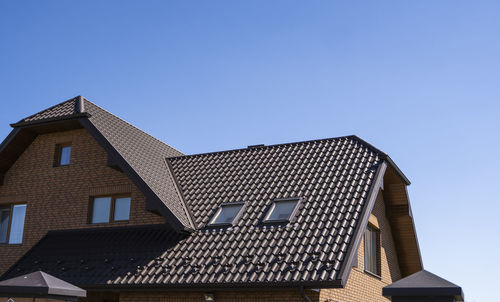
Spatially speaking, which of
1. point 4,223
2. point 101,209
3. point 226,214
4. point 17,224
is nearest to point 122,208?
point 101,209

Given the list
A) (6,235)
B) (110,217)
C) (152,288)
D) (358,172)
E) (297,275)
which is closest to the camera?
(297,275)

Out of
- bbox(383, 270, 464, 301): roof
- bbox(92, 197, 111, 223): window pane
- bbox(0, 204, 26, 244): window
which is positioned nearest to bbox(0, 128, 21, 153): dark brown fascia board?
bbox(0, 204, 26, 244): window

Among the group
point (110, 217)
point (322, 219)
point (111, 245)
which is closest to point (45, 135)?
point (110, 217)

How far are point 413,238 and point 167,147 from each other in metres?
8.82

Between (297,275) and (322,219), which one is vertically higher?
(322,219)

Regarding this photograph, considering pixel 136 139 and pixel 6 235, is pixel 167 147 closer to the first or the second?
pixel 136 139

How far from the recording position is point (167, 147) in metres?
18.9

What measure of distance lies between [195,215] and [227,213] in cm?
90

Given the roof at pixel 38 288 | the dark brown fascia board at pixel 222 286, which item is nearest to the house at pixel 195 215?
the dark brown fascia board at pixel 222 286

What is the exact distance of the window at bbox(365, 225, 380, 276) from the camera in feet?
44.9

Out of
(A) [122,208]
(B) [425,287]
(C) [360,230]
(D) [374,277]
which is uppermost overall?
(A) [122,208]

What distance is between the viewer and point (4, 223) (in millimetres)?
16109

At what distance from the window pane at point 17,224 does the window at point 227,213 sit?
6.29m

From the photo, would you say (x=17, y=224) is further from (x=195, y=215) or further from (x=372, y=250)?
(x=372, y=250)
